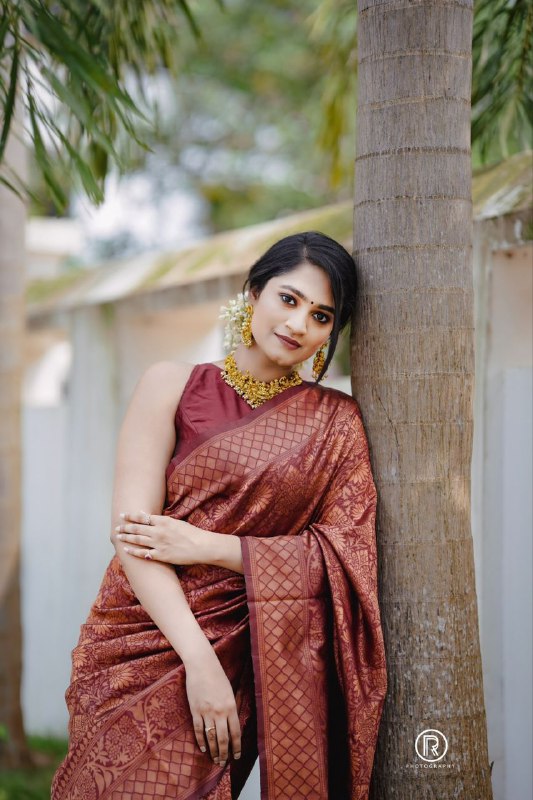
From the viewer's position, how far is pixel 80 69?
2336mm

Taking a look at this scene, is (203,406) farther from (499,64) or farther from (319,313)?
(499,64)

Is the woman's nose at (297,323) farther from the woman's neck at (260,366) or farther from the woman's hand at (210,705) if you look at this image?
the woman's hand at (210,705)

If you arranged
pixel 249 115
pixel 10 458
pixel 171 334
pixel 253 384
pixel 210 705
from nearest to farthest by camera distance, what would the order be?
pixel 210 705
pixel 253 384
pixel 10 458
pixel 171 334
pixel 249 115

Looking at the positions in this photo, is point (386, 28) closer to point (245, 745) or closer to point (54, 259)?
point (245, 745)

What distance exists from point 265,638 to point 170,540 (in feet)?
0.95

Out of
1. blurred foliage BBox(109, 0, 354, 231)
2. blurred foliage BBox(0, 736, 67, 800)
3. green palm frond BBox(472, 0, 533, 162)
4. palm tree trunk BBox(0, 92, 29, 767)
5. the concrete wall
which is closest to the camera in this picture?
the concrete wall

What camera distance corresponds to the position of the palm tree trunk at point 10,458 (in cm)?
456

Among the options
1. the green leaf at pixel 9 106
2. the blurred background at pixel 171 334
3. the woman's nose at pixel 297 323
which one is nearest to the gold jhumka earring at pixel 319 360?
the woman's nose at pixel 297 323

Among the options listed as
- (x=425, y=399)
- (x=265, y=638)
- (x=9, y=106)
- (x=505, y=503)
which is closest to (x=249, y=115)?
(x=505, y=503)

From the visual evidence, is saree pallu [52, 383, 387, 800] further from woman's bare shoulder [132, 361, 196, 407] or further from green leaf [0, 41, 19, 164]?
green leaf [0, 41, 19, 164]

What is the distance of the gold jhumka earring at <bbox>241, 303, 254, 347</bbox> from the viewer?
2.37m

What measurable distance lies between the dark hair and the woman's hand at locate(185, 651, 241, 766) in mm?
739

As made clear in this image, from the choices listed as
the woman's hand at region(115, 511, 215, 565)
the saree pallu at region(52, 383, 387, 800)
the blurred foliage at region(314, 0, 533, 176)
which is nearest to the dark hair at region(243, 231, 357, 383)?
the saree pallu at region(52, 383, 387, 800)

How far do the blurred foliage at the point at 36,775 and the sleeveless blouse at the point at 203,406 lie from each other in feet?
7.86
